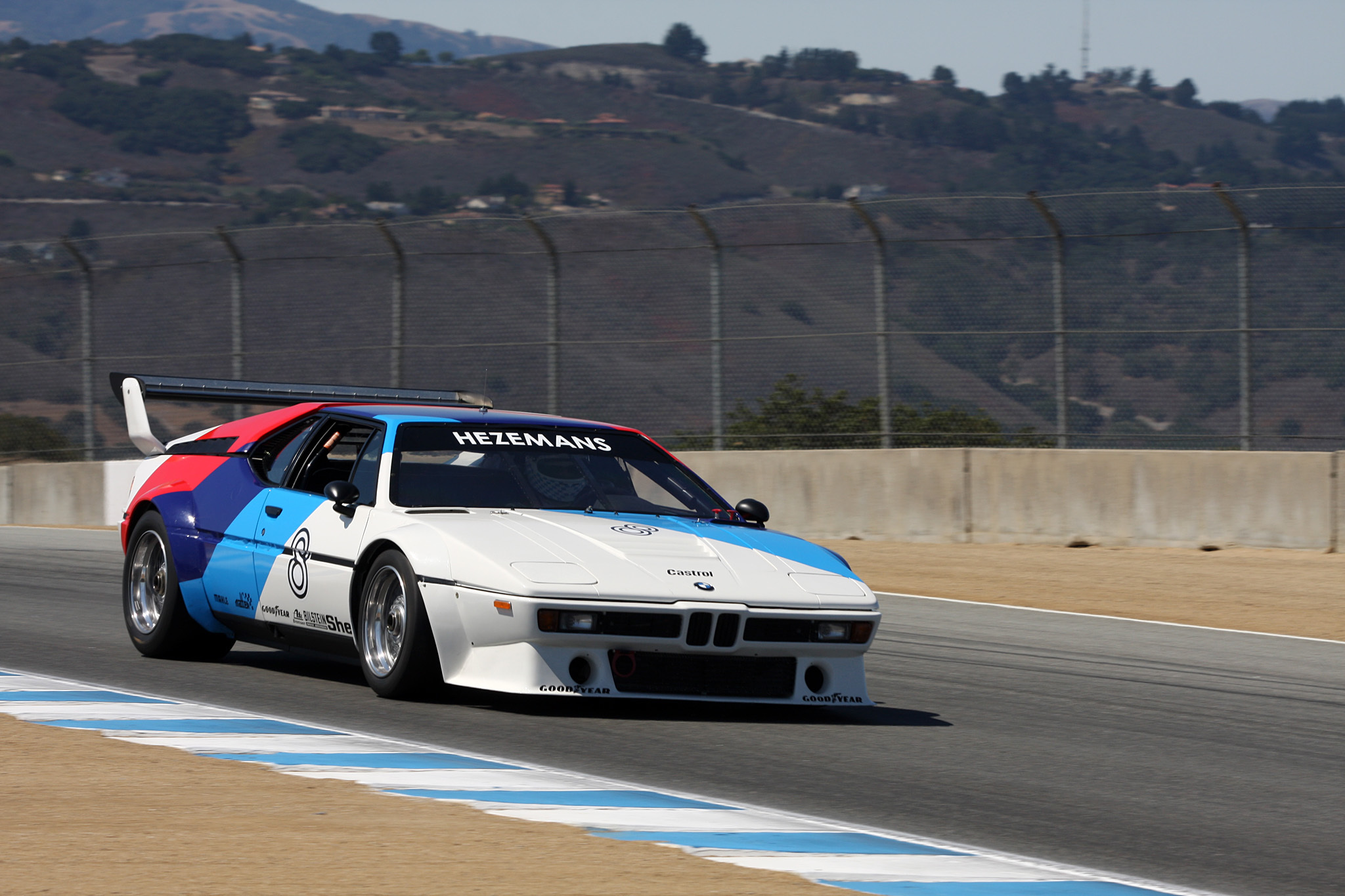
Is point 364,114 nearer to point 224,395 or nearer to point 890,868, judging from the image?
point 224,395

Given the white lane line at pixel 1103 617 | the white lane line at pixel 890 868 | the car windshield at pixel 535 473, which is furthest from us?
the white lane line at pixel 1103 617

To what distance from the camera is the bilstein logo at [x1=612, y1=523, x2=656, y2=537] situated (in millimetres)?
7406

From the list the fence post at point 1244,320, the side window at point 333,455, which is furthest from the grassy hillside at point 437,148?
the side window at point 333,455

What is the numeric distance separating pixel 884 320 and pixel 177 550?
977cm

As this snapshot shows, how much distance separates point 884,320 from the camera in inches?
676

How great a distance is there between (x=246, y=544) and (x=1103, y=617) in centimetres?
611

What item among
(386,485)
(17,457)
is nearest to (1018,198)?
(386,485)

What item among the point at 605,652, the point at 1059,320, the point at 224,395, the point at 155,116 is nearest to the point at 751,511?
the point at 605,652

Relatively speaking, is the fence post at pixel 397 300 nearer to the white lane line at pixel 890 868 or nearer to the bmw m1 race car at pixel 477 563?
the bmw m1 race car at pixel 477 563

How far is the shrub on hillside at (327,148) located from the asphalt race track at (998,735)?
14927cm

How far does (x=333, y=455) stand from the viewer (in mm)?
8359

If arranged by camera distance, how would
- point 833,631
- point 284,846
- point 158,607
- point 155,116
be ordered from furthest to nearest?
point 155,116 → point 158,607 → point 833,631 → point 284,846

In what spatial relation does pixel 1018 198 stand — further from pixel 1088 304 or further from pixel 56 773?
pixel 56 773

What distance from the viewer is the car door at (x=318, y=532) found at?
7.61 m
